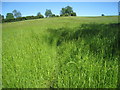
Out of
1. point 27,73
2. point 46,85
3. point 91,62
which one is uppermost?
point 91,62


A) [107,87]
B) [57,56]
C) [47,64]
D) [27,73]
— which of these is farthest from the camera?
[57,56]

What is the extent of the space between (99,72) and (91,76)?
225 mm

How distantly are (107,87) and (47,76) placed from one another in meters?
1.59

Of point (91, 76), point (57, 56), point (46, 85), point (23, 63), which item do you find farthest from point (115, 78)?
point (23, 63)

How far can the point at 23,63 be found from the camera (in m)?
3.98

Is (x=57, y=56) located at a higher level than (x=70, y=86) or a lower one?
higher

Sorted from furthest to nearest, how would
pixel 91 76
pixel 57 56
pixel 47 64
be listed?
pixel 57 56 → pixel 47 64 → pixel 91 76

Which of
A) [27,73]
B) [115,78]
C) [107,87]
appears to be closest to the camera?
[107,87]

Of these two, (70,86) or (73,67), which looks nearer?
(70,86)

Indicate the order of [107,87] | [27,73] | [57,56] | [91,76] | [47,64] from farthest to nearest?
[57,56], [47,64], [27,73], [91,76], [107,87]

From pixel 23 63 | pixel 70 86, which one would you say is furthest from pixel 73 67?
pixel 23 63

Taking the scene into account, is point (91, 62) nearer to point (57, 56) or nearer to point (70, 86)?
point (70, 86)

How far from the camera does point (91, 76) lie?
116 inches

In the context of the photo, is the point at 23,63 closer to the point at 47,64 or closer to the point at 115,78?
→ the point at 47,64
